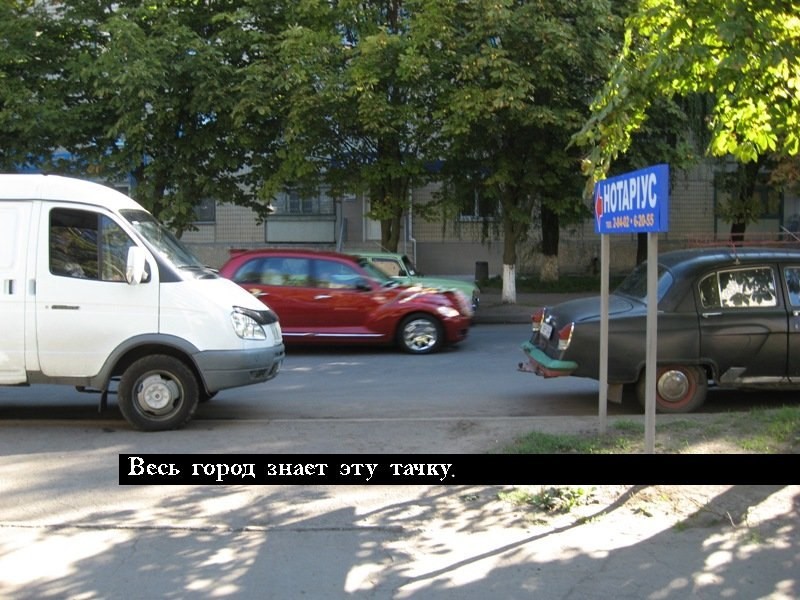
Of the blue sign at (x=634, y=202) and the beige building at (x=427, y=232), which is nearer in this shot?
the blue sign at (x=634, y=202)

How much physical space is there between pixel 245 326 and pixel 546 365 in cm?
306

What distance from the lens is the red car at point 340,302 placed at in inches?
529

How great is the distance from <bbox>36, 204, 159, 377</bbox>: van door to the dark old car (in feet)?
13.4

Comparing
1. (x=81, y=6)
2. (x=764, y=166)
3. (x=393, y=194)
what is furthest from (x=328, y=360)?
(x=764, y=166)

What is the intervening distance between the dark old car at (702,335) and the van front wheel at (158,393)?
3.56 m

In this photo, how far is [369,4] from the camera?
20266 mm

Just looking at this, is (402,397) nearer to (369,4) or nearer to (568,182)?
(568,182)

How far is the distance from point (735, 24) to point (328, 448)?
14.5 feet

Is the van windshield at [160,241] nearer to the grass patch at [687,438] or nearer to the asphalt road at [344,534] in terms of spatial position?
the asphalt road at [344,534]

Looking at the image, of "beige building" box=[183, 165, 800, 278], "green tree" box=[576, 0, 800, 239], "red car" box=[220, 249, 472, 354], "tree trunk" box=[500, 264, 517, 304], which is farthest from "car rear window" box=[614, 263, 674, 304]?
"beige building" box=[183, 165, 800, 278]

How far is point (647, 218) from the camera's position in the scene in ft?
19.4

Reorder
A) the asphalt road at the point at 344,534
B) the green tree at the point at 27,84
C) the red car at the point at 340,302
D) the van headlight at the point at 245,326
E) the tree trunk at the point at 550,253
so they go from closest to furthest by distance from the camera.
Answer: the asphalt road at the point at 344,534 < the van headlight at the point at 245,326 < the red car at the point at 340,302 < the green tree at the point at 27,84 < the tree trunk at the point at 550,253
